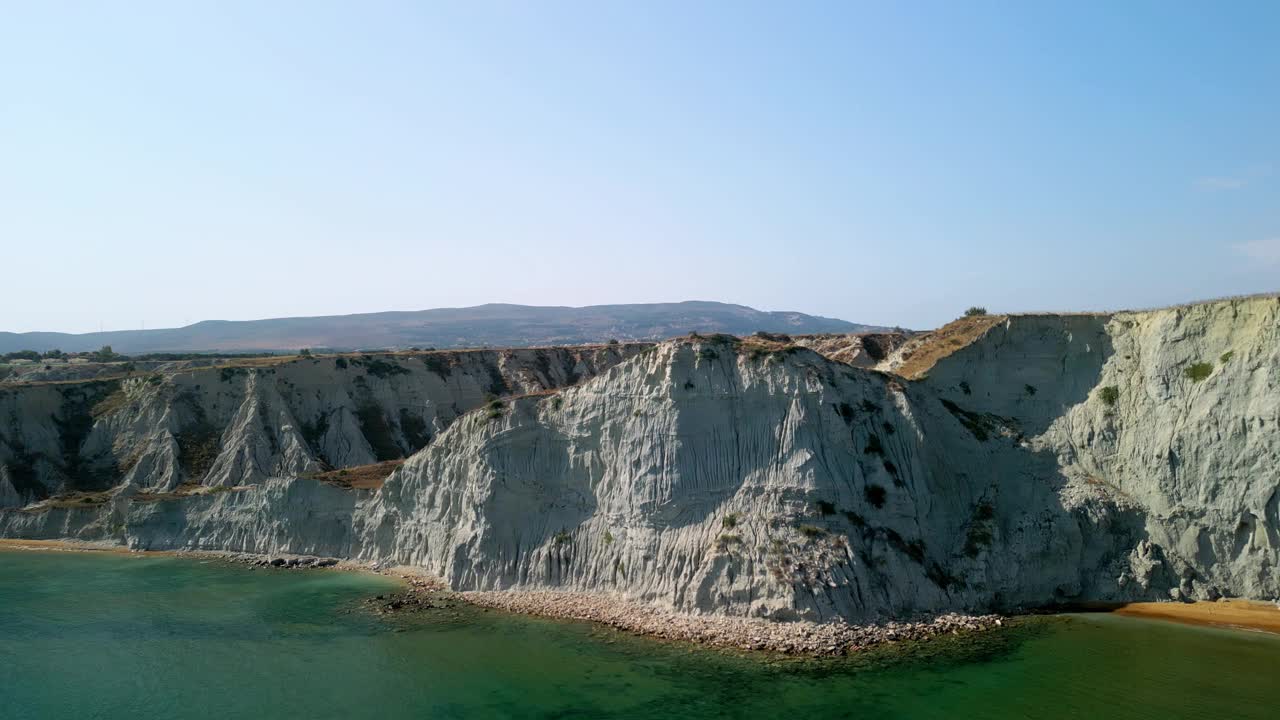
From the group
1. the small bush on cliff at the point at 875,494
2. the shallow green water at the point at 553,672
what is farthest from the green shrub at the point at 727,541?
the small bush on cliff at the point at 875,494

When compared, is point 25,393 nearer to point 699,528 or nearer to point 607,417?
point 607,417

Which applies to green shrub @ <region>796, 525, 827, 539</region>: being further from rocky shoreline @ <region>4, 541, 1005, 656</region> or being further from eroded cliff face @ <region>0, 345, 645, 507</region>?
eroded cliff face @ <region>0, 345, 645, 507</region>

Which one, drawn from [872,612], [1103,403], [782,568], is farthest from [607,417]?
[1103,403]

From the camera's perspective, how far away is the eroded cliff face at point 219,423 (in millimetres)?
58156

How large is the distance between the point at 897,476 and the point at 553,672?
52.5 ft

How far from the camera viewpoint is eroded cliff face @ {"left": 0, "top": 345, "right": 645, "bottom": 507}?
58.2m

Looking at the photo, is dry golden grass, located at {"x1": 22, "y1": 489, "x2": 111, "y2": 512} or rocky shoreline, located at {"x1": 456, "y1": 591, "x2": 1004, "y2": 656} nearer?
rocky shoreline, located at {"x1": 456, "y1": 591, "x2": 1004, "y2": 656}

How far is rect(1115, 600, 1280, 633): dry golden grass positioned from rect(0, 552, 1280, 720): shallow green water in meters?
0.94

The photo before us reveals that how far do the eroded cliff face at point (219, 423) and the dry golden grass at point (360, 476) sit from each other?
10868 mm

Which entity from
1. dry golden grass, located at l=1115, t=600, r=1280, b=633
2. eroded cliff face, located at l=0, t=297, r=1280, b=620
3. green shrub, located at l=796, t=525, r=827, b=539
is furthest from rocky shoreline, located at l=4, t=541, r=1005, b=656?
dry golden grass, located at l=1115, t=600, r=1280, b=633

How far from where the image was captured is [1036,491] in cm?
3566

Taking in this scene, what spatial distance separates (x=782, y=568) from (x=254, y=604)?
23.3 m

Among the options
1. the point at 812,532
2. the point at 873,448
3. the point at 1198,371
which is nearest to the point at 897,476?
the point at 873,448

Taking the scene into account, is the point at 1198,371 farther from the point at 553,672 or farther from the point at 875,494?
the point at 553,672
